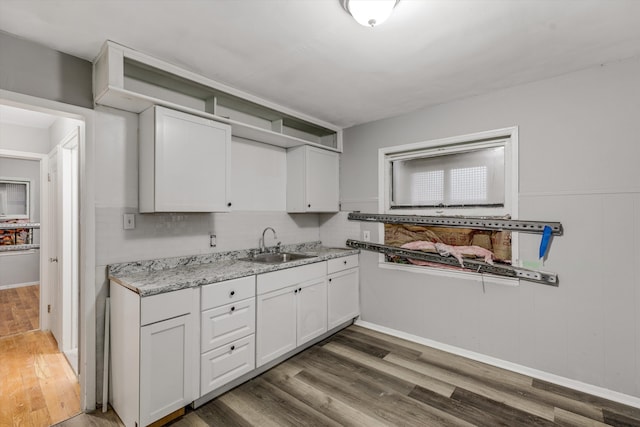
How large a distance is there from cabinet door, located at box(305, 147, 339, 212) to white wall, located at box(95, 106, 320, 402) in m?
0.34

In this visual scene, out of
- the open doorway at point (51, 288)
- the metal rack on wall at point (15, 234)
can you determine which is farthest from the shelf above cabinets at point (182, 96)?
the metal rack on wall at point (15, 234)

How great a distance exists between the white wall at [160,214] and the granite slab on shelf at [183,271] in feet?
0.21

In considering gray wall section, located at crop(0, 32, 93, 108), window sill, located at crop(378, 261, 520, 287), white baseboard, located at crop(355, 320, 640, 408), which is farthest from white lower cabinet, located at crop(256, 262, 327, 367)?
gray wall section, located at crop(0, 32, 93, 108)

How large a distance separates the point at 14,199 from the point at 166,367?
5.54 metres

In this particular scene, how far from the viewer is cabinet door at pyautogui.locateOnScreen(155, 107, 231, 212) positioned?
211 centimetres

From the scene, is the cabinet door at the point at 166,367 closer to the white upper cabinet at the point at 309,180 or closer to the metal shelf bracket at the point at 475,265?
the white upper cabinet at the point at 309,180

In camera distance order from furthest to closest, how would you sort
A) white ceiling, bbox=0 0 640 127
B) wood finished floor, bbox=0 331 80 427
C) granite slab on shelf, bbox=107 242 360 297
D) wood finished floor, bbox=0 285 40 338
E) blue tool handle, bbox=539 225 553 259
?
wood finished floor, bbox=0 285 40 338, blue tool handle, bbox=539 225 553 259, wood finished floor, bbox=0 331 80 427, granite slab on shelf, bbox=107 242 360 297, white ceiling, bbox=0 0 640 127

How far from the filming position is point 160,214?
2396mm

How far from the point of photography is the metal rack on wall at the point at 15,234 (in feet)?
16.3

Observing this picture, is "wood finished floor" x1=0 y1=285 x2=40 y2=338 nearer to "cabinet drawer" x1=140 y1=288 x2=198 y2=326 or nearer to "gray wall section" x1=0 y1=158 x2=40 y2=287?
"gray wall section" x1=0 y1=158 x2=40 y2=287

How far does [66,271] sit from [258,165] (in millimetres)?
2114

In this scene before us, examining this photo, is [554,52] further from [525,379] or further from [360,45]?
[525,379]

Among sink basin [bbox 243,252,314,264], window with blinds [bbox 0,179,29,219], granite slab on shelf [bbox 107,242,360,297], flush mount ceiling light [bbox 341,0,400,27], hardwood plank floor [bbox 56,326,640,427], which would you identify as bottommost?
hardwood plank floor [bbox 56,326,640,427]

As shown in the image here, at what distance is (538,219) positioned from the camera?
2416 millimetres
